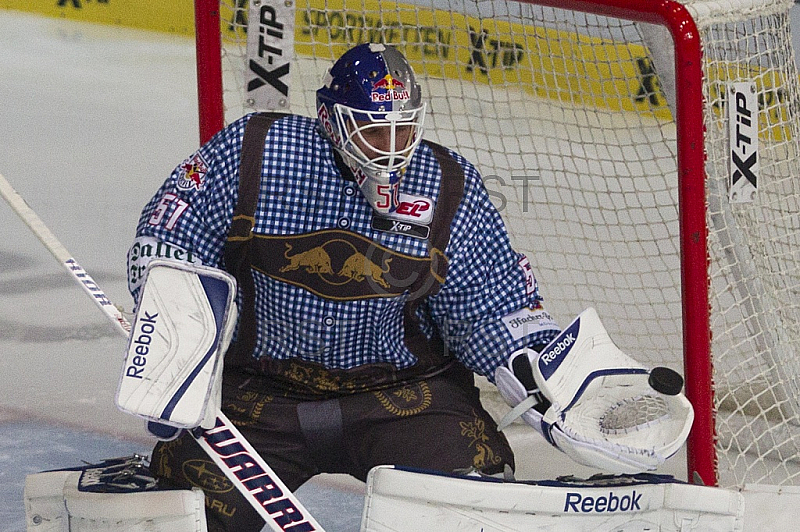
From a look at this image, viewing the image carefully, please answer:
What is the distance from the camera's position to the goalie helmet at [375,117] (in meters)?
1.71

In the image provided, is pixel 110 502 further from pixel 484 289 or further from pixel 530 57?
pixel 530 57

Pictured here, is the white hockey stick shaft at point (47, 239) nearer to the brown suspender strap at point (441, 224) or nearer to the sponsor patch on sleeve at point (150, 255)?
the sponsor patch on sleeve at point (150, 255)

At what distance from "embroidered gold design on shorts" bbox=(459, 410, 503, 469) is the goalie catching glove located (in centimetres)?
7

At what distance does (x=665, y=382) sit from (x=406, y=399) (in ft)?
1.40

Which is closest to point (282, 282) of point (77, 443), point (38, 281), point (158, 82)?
point (77, 443)

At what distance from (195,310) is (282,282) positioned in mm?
246

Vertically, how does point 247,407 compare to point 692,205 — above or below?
below

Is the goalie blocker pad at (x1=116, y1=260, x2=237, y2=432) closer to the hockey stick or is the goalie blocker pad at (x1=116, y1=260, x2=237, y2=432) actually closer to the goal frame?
the hockey stick

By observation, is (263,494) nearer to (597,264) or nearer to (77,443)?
(77,443)

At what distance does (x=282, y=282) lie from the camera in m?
1.80

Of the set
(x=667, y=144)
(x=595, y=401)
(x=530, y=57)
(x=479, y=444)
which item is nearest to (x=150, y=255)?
(x=479, y=444)

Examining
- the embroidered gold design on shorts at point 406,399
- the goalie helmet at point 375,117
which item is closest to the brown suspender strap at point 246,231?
the goalie helmet at point 375,117

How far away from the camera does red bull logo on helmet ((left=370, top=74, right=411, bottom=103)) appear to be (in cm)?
171

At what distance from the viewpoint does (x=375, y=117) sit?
1.70 meters
